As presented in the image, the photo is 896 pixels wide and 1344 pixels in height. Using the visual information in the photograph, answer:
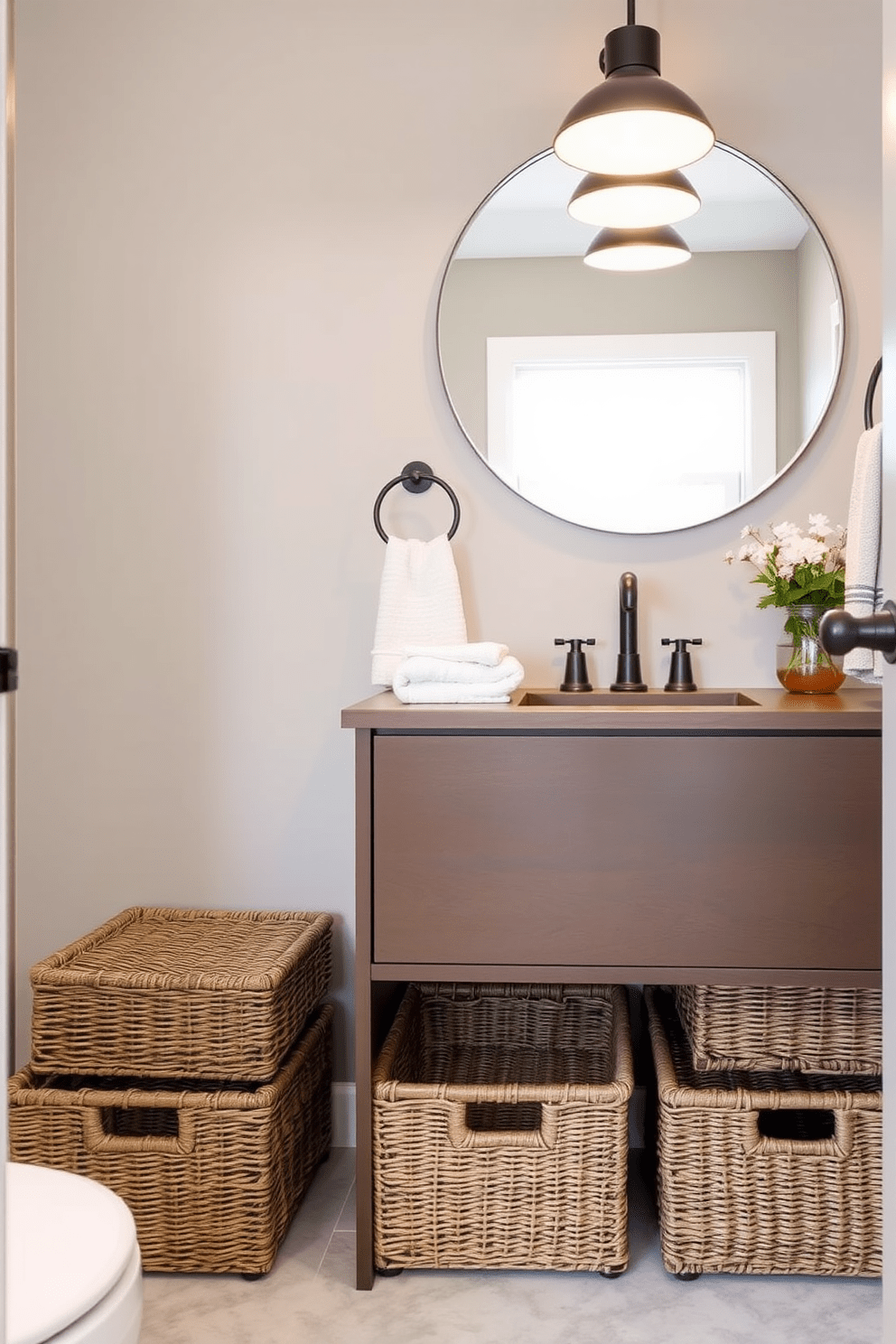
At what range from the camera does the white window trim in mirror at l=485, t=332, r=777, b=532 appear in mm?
2170

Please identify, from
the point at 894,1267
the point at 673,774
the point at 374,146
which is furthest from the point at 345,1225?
the point at 374,146

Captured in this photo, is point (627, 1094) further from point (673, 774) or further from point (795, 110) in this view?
point (795, 110)

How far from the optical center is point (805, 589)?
2014 millimetres

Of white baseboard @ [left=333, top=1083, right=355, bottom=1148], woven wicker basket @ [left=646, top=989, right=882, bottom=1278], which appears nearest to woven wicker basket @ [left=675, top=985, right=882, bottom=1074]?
woven wicker basket @ [left=646, top=989, right=882, bottom=1278]

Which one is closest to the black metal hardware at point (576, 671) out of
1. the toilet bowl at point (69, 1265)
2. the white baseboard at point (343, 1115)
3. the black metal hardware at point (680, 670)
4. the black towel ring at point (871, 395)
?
the black metal hardware at point (680, 670)

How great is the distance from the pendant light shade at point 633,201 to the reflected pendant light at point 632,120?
0.25 feet

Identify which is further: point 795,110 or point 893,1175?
point 795,110

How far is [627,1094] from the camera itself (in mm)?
1733

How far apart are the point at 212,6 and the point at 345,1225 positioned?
2.27 meters

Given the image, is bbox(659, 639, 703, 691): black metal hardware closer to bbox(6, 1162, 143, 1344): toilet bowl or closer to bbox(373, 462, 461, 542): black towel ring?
bbox(373, 462, 461, 542): black towel ring

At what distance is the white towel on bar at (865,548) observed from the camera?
1633 millimetres

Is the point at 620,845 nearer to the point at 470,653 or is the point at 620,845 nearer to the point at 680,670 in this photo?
the point at 470,653

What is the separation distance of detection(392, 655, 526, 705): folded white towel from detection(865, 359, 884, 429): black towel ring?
827mm

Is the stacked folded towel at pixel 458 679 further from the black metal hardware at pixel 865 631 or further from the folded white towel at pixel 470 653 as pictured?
the black metal hardware at pixel 865 631
